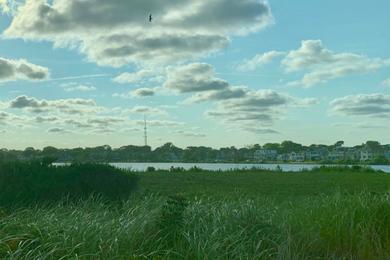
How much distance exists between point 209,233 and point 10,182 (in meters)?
4.61

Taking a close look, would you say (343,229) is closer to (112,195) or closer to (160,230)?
(160,230)

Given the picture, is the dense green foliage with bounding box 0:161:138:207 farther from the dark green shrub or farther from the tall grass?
the dark green shrub

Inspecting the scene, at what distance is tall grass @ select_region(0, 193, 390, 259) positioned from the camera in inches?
232

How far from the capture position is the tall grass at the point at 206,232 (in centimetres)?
589

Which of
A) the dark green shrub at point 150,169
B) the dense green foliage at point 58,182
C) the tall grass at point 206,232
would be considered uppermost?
the dark green shrub at point 150,169

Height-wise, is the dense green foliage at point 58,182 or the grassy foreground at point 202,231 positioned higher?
the dense green foliage at point 58,182

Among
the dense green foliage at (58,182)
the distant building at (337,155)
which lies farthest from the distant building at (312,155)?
the dense green foliage at (58,182)

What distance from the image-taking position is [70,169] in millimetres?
10695

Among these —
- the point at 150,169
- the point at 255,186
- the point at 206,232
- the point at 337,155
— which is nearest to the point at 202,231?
the point at 206,232

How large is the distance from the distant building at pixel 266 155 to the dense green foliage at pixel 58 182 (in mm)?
38348

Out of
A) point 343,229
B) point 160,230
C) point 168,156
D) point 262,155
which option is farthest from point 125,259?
point 262,155

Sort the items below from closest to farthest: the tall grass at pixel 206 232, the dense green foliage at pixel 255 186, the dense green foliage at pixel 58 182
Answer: the tall grass at pixel 206 232 < the dense green foliage at pixel 58 182 < the dense green foliage at pixel 255 186

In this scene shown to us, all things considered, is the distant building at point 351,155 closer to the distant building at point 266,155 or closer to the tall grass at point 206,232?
the distant building at point 266,155

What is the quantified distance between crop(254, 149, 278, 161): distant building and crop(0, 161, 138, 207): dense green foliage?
38348 millimetres
